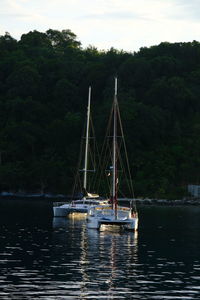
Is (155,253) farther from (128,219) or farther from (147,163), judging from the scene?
(147,163)

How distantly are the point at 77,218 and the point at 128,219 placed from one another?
62.0 feet

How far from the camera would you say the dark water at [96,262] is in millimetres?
37562

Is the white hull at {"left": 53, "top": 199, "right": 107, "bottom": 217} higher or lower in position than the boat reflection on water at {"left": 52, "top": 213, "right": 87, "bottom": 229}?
higher

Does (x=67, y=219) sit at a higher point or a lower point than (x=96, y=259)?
higher

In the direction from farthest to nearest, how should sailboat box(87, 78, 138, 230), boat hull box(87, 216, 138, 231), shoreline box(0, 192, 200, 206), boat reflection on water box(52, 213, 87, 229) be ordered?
shoreline box(0, 192, 200, 206)
boat reflection on water box(52, 213, 87, 229)
sailboat box(87, 78, 138, 230)
boat hull box(87, 216, 138, 231)

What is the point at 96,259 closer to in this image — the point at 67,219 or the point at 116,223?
the point at 116,223

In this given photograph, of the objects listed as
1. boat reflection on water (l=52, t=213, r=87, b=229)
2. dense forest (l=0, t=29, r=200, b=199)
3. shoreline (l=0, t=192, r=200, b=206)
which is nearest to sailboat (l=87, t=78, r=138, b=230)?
boat reflection on water (l=52, t=213, r=87, b=229)

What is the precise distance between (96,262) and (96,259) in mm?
1500

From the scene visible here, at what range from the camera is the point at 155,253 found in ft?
175

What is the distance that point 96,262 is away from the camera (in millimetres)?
47250

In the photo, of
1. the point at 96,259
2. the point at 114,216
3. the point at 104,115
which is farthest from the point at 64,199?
the point at 96,259

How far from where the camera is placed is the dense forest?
142 metres

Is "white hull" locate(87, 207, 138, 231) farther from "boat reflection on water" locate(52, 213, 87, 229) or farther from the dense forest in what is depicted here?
the dense forest

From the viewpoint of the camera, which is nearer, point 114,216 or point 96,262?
point 96,262
